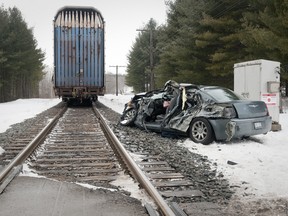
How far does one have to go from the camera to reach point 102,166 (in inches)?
246

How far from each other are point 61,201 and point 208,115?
4.86 meters

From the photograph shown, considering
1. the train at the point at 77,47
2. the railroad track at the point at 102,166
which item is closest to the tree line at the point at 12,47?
the train at the point at 77,47

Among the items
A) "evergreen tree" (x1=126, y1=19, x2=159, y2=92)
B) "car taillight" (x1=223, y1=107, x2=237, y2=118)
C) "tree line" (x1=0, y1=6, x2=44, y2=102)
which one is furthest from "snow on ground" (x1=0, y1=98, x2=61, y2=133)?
"evergreen tree" (x1=126, y1=19, x2=159, y2=92)

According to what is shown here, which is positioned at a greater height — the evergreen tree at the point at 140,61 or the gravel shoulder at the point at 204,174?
the evergreen tree at the point at 140,61

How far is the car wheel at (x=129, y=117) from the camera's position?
467 inches

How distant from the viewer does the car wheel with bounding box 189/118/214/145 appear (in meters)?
8.30

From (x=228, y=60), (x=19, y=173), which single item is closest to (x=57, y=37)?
(x=228, y=60)

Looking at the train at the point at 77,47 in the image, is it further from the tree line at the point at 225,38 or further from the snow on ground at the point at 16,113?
the tree line at the point at 225,38

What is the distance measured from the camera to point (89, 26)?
20.6 metres

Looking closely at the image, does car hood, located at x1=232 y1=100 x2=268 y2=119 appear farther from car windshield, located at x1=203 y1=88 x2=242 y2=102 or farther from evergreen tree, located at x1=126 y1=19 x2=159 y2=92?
evergreen tree, located at x1=126 y1=19 x2=159 y2=92

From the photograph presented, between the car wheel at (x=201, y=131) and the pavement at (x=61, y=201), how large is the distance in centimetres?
405

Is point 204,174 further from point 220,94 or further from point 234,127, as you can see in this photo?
point 220,94

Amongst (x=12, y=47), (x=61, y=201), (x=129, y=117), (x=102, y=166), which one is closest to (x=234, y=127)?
(x=102, y=166)

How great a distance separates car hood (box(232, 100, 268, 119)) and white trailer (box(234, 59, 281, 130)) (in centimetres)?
231
